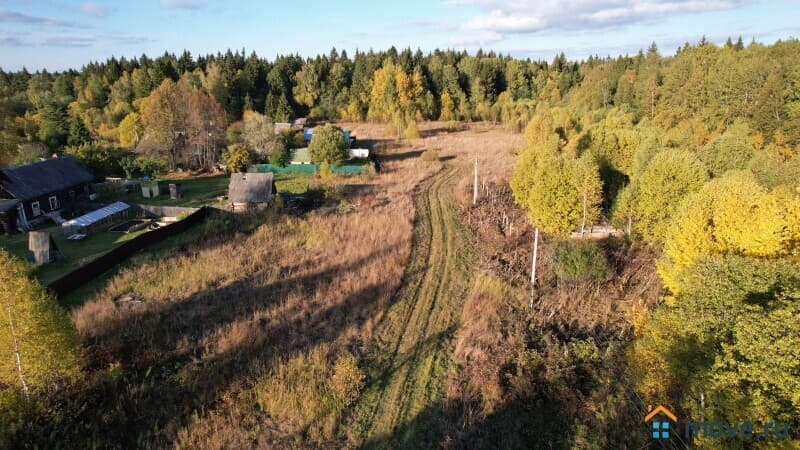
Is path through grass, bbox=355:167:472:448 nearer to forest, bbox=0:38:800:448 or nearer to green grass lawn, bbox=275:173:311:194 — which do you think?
forest, bbox=0:38:800:448

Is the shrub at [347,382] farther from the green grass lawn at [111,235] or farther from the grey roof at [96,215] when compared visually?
the grey roof at [96,215]

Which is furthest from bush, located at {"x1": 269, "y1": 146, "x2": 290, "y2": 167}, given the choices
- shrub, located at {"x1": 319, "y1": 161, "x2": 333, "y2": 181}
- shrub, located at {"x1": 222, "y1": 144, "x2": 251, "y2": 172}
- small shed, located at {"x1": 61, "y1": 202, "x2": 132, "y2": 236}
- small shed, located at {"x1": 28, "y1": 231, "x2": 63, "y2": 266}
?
small shed, located at {"x1": 28, "y1": 231, "x2": 63, "y2": 266}

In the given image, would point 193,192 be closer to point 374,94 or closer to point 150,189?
point 150,189

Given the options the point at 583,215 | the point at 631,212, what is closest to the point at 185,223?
the point at 583,215

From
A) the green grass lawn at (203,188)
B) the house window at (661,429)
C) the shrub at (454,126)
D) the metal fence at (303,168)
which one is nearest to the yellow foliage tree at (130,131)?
the green grass lawn at (203,188)

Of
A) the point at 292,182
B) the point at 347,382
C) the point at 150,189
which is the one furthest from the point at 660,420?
the point at 150,189

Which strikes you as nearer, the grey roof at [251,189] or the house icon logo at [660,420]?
the house icon logo at [660,420]

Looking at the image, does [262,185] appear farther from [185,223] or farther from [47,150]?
[47,150]
